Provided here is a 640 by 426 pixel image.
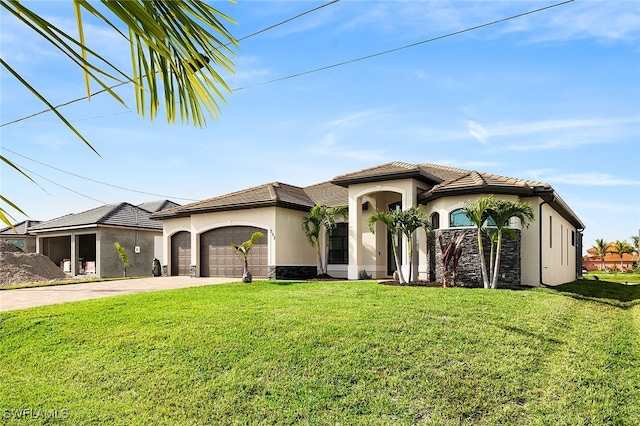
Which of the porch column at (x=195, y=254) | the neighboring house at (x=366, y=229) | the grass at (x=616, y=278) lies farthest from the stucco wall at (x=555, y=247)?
the porch column at (x=195, y=254)

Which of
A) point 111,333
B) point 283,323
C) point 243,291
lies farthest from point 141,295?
point 283,323

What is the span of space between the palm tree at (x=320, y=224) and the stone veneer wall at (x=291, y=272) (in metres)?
0.43

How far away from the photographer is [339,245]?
862 inches

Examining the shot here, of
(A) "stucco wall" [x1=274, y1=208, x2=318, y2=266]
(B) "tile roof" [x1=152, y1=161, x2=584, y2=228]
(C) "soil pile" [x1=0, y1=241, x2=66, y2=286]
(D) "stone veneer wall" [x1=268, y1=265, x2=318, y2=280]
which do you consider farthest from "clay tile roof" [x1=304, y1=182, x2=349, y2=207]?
(C) "soil pile" [x1=0, y1=241, x2=66, y2=286]

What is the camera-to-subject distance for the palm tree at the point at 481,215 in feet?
48.8

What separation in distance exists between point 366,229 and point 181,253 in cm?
1026

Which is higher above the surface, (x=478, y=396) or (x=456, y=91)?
(x=456, y=91)

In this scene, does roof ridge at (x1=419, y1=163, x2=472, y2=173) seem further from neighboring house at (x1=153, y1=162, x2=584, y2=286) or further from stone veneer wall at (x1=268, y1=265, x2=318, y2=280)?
stone veneer wall at (x1=268, y1=265, x2=318, y2=280)

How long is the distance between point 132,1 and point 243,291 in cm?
1334

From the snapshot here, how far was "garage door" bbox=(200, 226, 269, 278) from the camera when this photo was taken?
20859 millimetres

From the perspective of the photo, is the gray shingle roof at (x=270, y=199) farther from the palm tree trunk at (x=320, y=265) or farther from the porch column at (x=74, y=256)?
the porch column at (x=74, y=256)

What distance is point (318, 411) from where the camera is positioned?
5.91m

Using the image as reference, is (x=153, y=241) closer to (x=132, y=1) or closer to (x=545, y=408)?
(x=545, y=408)

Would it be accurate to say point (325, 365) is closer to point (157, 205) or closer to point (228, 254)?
point (228, 254)
